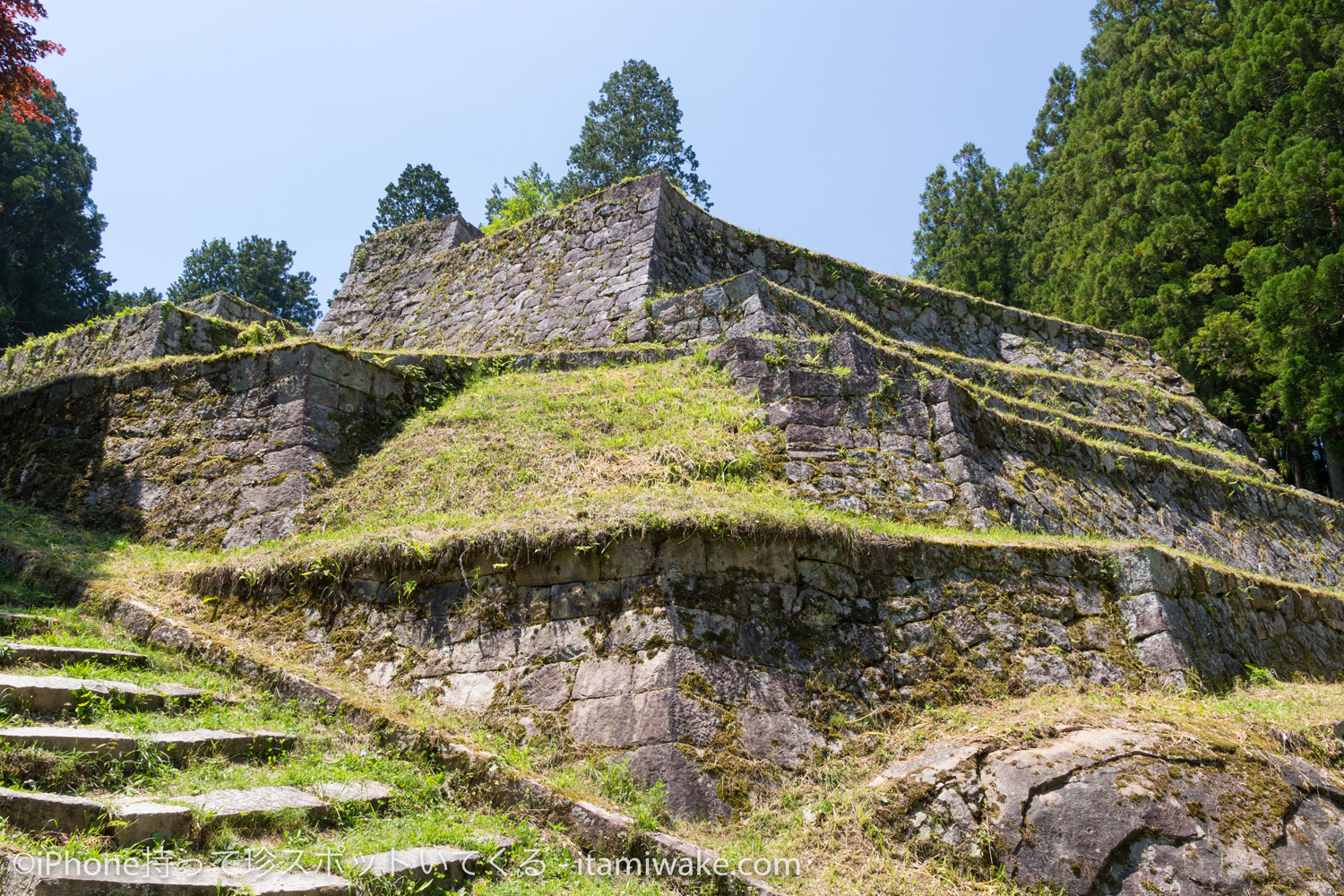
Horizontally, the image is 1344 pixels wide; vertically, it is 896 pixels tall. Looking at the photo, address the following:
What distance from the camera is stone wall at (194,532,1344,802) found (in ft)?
15.4

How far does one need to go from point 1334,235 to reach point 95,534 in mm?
18205

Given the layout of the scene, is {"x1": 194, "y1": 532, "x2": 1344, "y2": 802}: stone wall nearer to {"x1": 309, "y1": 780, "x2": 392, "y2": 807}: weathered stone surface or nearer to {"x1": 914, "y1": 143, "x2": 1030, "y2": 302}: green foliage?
{"x1": 309, "y1": 780, "x2": 392, "y2": 807}: weathered stone surface

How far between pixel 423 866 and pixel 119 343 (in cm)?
803

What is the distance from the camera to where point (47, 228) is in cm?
2383

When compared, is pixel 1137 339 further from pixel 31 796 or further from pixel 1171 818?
pixel 31 796

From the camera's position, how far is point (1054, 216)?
23062mm

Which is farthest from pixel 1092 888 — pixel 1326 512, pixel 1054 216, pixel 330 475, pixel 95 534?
pixel 1054 216

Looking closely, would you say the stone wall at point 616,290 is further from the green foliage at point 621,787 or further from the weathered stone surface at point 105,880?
the weathered stone surface at point 105,880

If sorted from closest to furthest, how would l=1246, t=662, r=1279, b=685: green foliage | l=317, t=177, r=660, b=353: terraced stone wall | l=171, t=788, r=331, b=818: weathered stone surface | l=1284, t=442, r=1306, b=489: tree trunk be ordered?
l=171, t=788, r=331, b=818: weathered stone surface
l=1246, t=662, r=1279, b=685: green foliage
l=317, t=177, r=660, b=353: terraced stone wall
l=1284, t=442, r=1306, b=489: tree trunk

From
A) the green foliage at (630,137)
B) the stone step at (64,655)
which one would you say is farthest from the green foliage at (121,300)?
the stone step at (64,655)

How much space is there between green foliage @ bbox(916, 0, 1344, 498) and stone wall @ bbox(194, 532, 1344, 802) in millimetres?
10720

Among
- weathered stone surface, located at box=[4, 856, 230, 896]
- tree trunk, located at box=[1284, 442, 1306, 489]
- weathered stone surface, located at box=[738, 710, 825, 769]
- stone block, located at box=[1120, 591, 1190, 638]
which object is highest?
tree trunk, located at box=[1284, 442, 1306, 489]

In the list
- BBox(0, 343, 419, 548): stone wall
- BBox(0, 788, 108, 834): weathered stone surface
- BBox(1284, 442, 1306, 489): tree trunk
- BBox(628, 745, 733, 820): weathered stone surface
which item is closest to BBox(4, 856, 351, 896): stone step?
BBox(0, 788, 108, 834): weathered stone surface

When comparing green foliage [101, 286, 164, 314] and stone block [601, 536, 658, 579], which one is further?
green foliage [101, 286, 164, 314]
